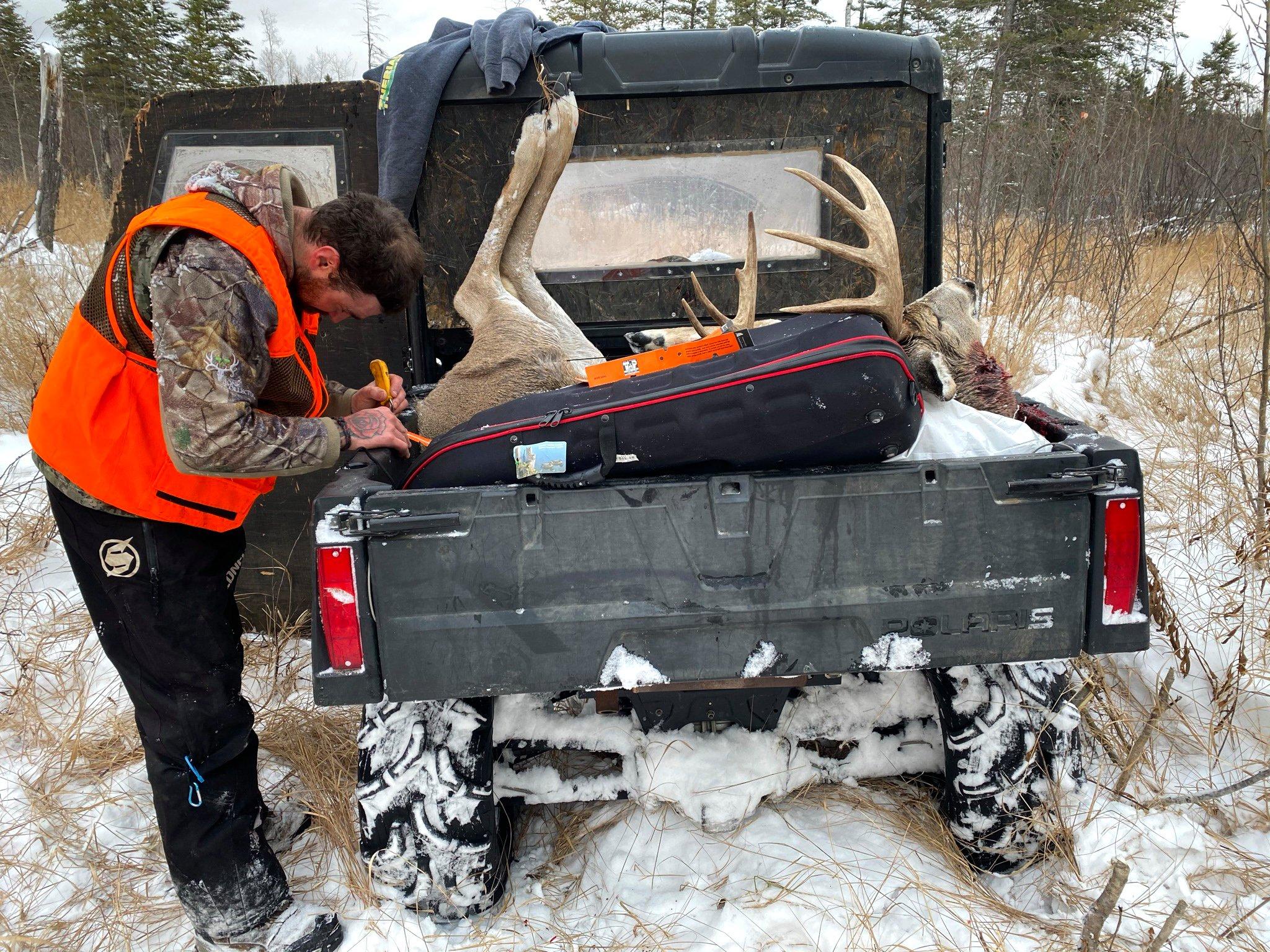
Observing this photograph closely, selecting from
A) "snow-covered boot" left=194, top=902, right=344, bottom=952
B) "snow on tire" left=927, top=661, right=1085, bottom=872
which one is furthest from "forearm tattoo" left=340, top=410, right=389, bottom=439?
"snow on tire" left=927, top=661, right=1085, bottom=872

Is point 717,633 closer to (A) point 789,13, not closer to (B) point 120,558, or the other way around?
(B) point 120,558

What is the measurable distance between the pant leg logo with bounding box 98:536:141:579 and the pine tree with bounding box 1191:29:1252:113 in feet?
18.7

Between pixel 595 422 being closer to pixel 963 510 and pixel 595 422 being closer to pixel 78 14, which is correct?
pixel 963 510

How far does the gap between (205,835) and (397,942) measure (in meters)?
0.61

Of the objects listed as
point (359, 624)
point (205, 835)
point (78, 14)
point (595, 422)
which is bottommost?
point (205, 835)

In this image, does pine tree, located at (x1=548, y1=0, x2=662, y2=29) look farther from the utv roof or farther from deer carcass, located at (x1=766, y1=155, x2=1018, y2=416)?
deer carcass, located at (x1=766, y1=155, x2=1018, y2=416)

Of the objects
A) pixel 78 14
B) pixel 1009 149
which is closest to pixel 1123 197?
pixel 1009 149

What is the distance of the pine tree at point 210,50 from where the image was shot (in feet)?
61.7

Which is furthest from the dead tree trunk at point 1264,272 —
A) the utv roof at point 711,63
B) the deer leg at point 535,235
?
the deer leg at point 535,235

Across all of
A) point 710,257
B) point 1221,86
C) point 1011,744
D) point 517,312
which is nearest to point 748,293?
point 517,312

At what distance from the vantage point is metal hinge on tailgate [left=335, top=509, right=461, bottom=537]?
1930 millimetres

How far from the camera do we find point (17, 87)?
49.1ft

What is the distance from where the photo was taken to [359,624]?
1989mm

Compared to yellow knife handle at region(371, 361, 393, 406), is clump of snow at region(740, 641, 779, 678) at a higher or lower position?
lower
